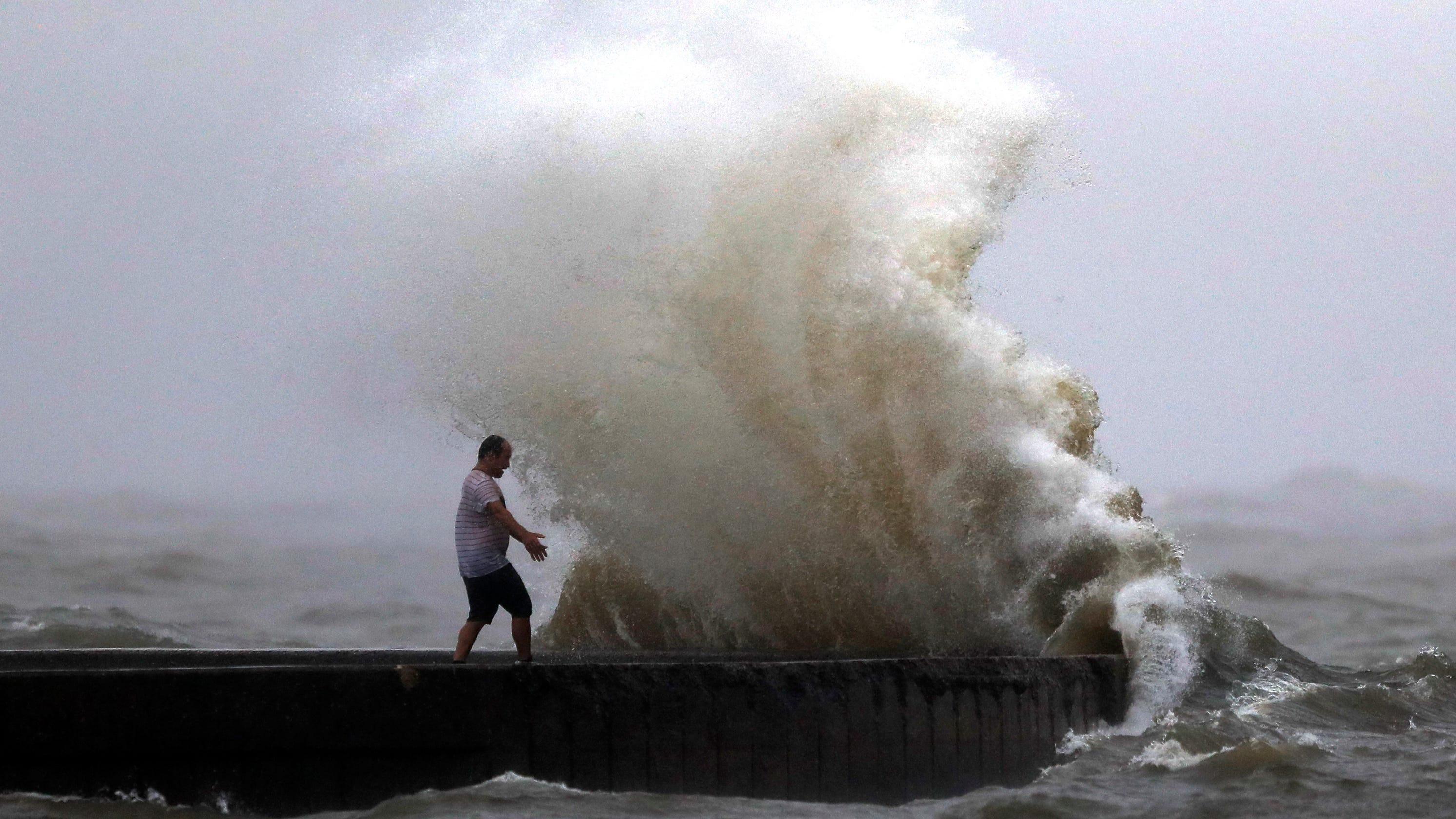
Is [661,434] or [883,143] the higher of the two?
[883,143]

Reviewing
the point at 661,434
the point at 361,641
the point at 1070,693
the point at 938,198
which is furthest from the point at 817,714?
the point at 361,641

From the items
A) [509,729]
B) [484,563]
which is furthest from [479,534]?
[509,729]

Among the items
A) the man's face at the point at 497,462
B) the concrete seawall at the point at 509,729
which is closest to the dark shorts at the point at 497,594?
the man's face at the point at 497,462

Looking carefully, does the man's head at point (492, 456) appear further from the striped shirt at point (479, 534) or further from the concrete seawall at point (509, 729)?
the concrete seawall at point (509, 729)

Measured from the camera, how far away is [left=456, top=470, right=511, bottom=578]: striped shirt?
716 cm

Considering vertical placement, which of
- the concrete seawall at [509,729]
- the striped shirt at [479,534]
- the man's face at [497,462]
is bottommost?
the concrete seawall at [509,729]

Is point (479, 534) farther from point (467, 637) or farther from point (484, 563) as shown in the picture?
point (467, 637)

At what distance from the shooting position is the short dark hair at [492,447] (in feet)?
23.9

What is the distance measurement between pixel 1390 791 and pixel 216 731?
592cm

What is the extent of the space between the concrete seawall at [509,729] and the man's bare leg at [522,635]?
0.52 m

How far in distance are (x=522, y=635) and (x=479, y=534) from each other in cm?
55

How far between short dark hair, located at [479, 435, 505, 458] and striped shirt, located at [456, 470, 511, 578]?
0.16m

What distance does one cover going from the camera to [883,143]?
38.2 ft

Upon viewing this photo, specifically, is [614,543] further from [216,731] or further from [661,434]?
[216,731]
